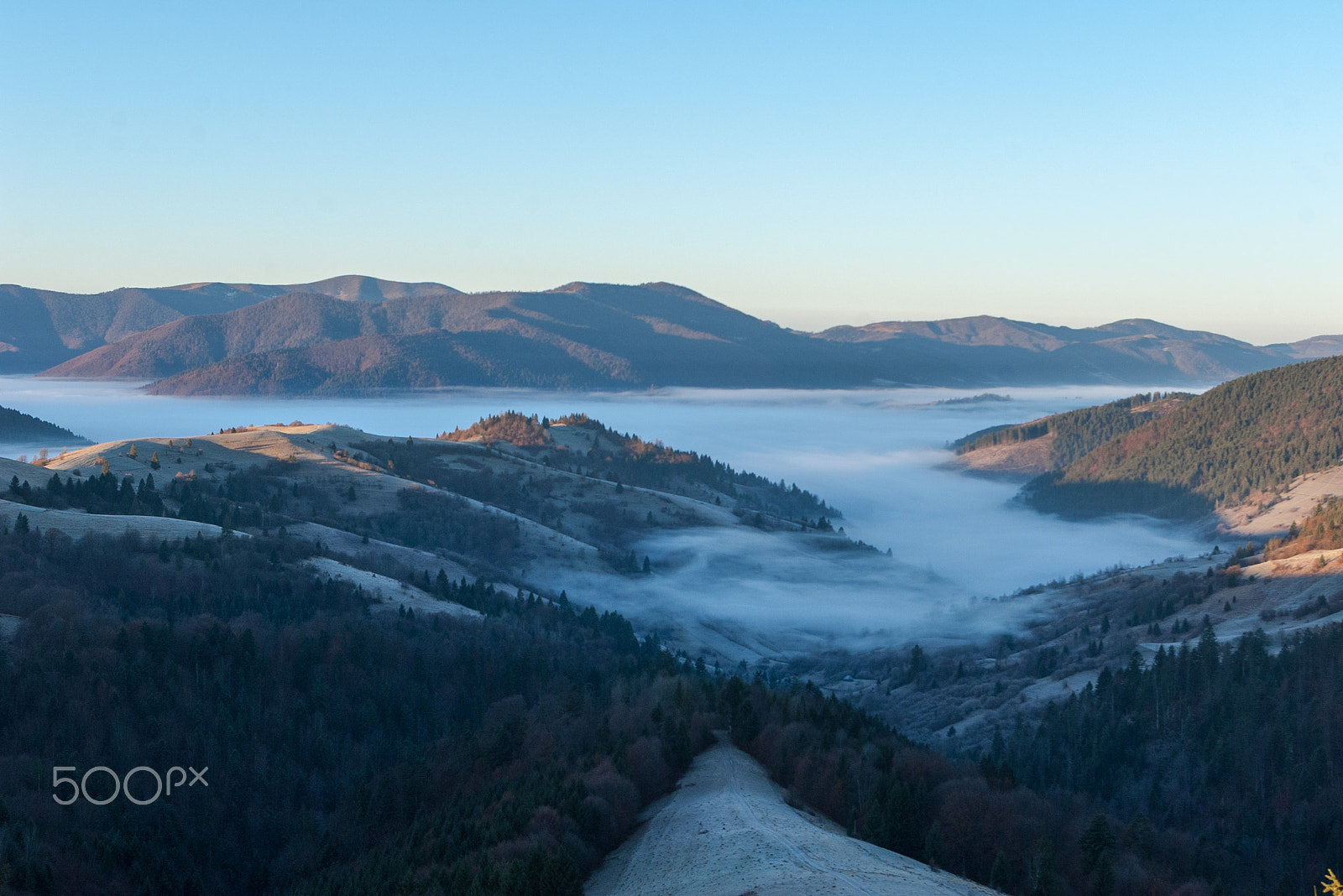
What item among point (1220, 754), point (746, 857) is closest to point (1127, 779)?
point (1220, 754)

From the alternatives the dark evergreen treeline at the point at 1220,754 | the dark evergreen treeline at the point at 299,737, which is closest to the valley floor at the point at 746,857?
the dark evergreen treeline at the point at 299,737

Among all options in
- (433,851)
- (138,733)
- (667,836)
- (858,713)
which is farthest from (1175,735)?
(138,733)

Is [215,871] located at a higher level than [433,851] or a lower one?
lower

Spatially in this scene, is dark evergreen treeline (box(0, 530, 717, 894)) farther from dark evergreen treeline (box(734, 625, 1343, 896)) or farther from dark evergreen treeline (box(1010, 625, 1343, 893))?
dark evergreen treeline (box(1010, 625, 1343, 893))

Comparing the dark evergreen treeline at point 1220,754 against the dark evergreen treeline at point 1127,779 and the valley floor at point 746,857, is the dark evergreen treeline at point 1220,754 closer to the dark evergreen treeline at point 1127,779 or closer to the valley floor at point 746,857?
the dark evergreen treeline at point 1127,779

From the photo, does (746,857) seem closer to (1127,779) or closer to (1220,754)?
(1127,779)

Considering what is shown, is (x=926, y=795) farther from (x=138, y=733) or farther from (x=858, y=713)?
(x=138, y=733)

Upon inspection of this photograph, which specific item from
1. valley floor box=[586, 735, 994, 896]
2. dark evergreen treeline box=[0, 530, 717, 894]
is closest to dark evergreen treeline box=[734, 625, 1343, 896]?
valley floor box=[586, 735, 994, 896]
